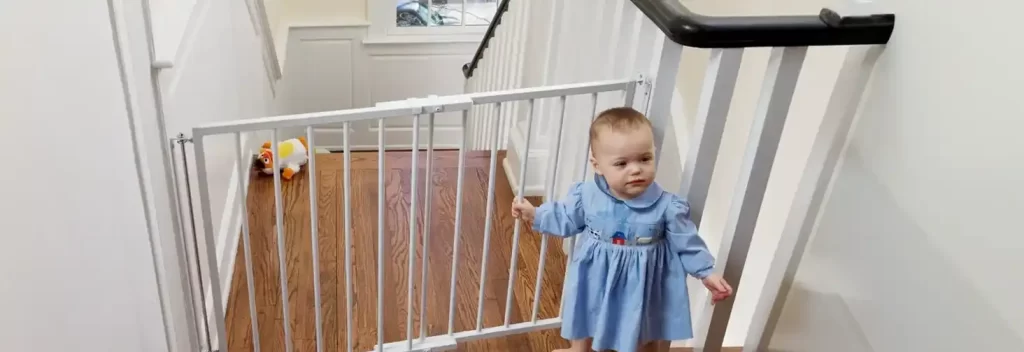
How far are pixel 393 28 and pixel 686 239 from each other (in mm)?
3966

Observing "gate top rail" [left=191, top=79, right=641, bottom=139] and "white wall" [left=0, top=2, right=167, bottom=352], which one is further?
"gate top rail" [left=191, top=79, right=641, bottom=139]

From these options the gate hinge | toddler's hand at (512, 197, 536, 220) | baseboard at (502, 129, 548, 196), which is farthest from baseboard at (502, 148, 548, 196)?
the gate hinge

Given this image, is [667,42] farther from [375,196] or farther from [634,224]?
[375,196]

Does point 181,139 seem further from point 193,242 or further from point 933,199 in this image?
point 933,199

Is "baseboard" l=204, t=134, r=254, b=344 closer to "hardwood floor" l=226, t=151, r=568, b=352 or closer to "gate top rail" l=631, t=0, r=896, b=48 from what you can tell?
"hardwood floor" l=226, t=151, r=568, b=352

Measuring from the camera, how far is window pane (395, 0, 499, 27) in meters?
5.28

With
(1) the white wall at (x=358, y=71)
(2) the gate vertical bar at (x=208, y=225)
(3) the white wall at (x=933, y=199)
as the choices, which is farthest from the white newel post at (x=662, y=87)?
(1) the white wall at (x=358, y=71)

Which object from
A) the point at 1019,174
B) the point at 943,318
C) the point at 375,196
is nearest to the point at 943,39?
the point at 1019,174

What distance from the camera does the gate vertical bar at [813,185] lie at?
57.5 inches

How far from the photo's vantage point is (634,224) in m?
1.57

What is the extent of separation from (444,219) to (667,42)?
1.42 m

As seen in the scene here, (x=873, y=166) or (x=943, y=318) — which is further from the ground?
(x=873, y=166)

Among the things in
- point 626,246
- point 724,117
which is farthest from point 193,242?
point 724,117

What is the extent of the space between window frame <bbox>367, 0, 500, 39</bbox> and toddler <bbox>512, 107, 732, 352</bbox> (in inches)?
145
